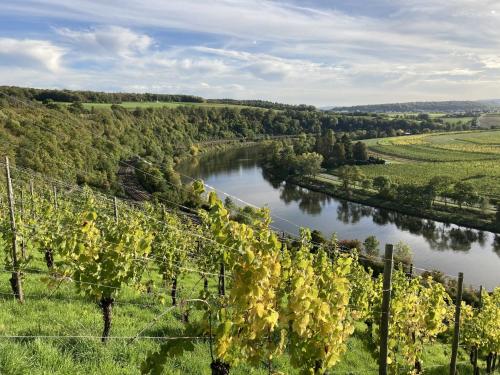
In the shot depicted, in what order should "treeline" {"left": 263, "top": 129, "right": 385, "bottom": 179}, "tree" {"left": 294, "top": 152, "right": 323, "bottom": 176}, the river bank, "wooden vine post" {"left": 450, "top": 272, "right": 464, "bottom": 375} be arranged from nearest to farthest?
"wooden vine post" {"left": 450, "top": 272, "right": 464, "bottom": 375} < the river bank < "tree" {"left": 294, "top": 152, "right": 323, "bottom": 176} < "treeline" {"left": 263, "top": 129, "right": 385, "bottom": 179}

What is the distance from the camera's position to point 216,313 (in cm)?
539

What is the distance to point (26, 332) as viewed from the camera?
789 cm

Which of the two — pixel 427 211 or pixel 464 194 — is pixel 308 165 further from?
pixel 464 194

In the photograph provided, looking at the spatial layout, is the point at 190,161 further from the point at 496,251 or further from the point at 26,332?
the point at 26,332

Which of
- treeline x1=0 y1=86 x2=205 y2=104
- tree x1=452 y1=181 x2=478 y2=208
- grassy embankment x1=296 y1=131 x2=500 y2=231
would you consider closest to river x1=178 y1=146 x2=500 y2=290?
grassy embankment x1=296 y1=131 x2=500 y2=231

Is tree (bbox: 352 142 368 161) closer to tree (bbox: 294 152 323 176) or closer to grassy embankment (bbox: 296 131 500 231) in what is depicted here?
grassy embankment (bbox: 296 131 500 231)

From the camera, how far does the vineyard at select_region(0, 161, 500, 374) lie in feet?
17.2

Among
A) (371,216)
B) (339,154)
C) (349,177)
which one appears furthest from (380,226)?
(339,154)

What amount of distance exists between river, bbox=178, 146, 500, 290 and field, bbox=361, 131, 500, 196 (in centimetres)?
1248

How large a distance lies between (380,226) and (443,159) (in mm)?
43613

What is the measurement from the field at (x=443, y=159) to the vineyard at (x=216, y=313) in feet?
165

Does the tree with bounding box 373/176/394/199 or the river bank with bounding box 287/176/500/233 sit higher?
the tree with bounding box 373/176/394/199

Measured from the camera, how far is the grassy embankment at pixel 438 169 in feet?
163

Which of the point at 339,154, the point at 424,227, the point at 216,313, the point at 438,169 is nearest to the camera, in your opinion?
the point at 216,313
